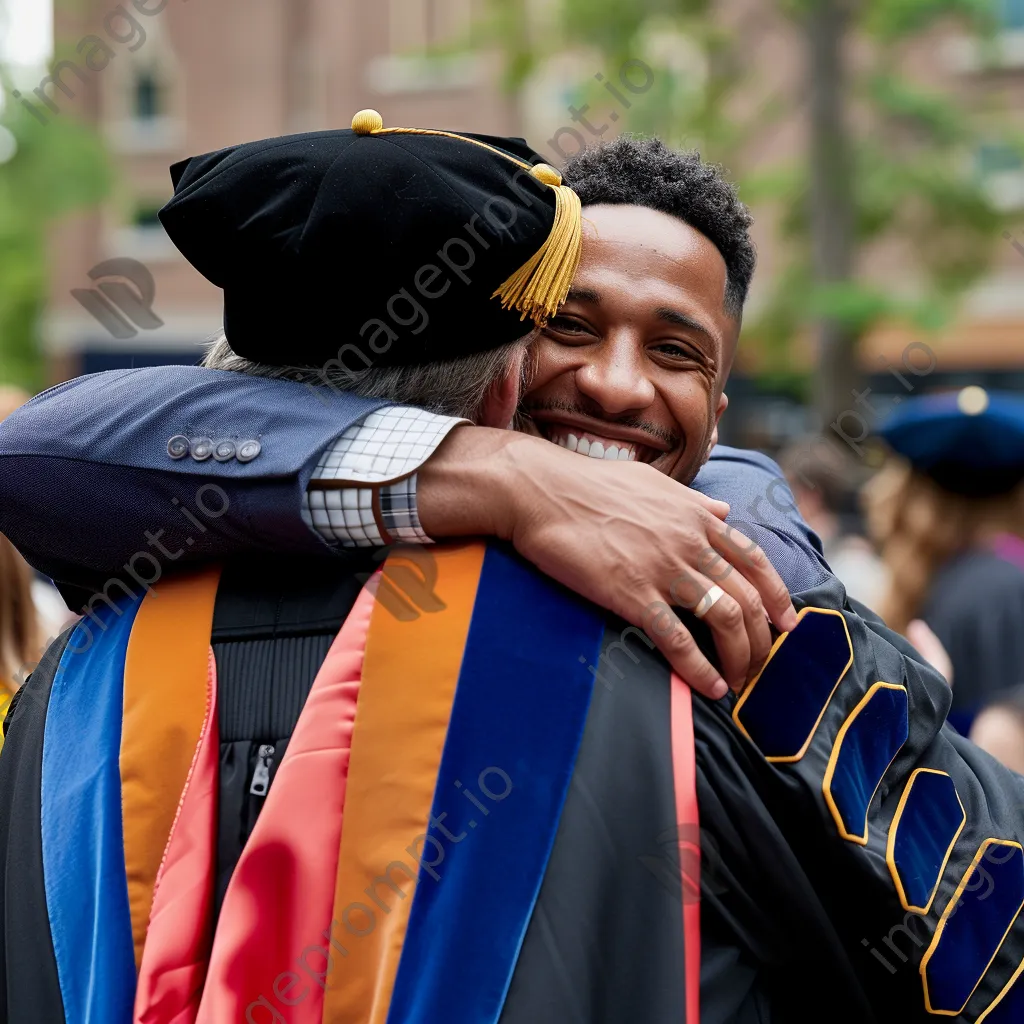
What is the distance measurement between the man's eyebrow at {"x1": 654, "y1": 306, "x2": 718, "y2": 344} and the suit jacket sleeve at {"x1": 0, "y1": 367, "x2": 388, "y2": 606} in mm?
433

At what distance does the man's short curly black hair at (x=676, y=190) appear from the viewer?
174 cm

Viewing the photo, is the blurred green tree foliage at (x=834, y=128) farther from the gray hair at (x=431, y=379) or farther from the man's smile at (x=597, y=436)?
the gray hair at (x=431, y=379)

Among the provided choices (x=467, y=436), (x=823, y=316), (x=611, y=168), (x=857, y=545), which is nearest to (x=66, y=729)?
(x=467, y=436)

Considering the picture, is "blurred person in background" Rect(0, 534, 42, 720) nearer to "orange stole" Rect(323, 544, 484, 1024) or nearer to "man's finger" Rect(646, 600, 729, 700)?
"orange stole" Rect(323, 544, 484, 1024)

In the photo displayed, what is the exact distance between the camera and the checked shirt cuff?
1386 millimetres

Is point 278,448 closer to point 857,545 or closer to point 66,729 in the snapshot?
point 66,729

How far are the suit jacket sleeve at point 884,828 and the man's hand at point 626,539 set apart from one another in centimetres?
6

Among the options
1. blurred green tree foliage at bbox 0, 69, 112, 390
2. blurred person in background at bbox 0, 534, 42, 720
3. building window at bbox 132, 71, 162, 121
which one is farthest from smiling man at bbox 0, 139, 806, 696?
building window at bbox 132, 71, 162, 121

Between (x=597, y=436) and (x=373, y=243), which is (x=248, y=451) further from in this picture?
(x=597, y=436)

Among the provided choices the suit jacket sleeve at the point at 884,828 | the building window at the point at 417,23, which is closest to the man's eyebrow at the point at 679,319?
the suit jacket sleeve at the point at 884,828

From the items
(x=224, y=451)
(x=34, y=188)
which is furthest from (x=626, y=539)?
→ (x=34, y=188)

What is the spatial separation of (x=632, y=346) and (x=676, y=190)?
9.5 inches

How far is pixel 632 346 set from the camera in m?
1.67

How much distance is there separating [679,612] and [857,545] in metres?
5.27
